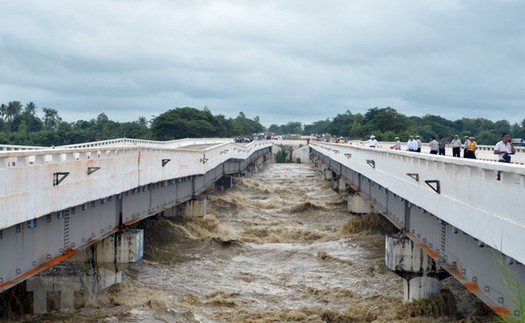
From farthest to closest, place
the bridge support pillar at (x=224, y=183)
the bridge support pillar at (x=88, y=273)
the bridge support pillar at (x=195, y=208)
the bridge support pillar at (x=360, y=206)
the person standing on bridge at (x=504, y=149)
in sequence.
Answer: the bridge support pillar at (x=224, y=183) → the bridge support pillar at (x=360, y=206) → the bridge support pillar at (x=195, y=208) → the person standing on bridge at (x=504, y=149) → the bridge support pillar at (x=88, y=273)

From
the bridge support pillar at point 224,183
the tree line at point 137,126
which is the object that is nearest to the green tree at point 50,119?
the tree line at point 137,126

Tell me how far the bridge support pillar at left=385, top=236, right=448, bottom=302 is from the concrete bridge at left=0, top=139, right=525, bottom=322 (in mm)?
31

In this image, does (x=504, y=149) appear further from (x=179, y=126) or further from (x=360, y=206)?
(x=179, y=126)

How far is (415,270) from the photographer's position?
67.7 feet

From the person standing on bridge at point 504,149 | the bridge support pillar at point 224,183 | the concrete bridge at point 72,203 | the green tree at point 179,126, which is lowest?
the bridge support pillar at point 224,183

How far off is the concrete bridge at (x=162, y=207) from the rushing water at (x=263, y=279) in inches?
55.3

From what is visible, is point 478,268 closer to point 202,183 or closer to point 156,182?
point 156,182

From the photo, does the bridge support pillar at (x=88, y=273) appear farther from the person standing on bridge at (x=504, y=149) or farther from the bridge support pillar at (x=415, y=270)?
the person standing on bridge at (x=504, y=149)

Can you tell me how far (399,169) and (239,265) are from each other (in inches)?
387

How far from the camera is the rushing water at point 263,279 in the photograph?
1984cm

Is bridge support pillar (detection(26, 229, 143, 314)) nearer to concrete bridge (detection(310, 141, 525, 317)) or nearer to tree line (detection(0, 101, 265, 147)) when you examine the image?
concrete bridge (detection(310, 141, 525, 317))

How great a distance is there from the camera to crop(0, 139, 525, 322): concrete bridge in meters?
12.2

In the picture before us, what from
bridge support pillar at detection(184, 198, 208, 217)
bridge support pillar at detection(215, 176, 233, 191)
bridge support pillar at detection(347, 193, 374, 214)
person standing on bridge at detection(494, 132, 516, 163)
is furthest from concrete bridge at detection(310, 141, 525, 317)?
bridge support pillar at detection(215, 176, 233, 191)

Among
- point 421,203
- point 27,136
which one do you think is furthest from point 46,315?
point 27,136
